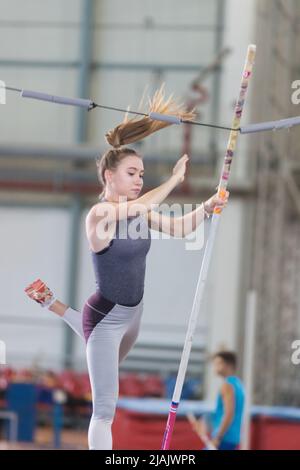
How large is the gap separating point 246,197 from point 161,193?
37.0 feet

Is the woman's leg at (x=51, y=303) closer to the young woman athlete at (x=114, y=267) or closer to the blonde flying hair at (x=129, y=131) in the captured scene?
the young woman athlete at (x=114, y=267)

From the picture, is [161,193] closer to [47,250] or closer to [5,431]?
[5,431]

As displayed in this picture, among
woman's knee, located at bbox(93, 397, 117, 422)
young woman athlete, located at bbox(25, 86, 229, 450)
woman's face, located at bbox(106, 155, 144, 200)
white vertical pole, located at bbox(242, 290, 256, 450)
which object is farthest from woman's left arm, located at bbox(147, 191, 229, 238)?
white vertical pole, located at bbox(242, 290, 256, 450)

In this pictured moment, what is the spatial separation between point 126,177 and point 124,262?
313mm

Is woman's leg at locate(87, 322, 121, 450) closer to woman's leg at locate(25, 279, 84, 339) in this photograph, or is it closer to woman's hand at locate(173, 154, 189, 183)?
woman's leg at locate(25, 279, 84, 339)

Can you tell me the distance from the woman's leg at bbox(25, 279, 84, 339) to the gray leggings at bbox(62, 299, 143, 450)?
2 centimetres

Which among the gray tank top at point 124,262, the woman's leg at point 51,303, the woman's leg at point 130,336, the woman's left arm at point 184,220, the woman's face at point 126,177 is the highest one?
the woman's face at point 126,177

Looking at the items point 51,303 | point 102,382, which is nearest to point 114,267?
point 51,303

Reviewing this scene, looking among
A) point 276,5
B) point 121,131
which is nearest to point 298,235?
point 276,5

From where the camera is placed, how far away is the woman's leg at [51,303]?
388 centimetres

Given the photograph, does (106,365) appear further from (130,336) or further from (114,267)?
(114,267)

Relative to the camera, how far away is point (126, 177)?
154 inches

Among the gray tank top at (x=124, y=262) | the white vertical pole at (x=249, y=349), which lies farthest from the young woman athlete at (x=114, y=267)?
the white vertical pole at (x=249, y=349)

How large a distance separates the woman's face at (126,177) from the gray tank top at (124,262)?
0.41 feet
